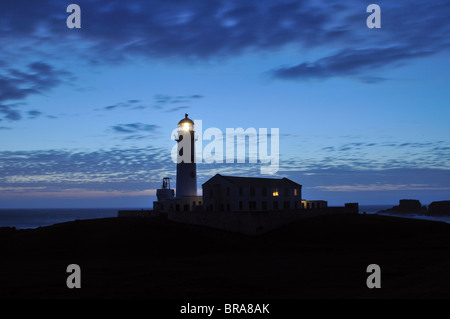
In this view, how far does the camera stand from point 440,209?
193 metres

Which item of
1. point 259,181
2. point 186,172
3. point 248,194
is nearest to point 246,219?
point 248,194

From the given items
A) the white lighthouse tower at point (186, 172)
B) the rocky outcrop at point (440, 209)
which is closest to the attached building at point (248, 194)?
the white lighthouse tower at point (186, 172)

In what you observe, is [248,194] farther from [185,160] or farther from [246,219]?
[185,160]

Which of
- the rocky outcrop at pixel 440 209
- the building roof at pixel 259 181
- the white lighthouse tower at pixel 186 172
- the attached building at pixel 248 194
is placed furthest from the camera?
the rocky outcrop at pixel 440 209

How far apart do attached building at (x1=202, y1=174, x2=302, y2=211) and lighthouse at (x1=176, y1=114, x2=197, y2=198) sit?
4141mm

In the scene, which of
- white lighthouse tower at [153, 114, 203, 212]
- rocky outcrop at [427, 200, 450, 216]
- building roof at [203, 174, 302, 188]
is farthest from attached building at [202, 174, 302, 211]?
rocky outcrop at [427, 200, 450, 216]

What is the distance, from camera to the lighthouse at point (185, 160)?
61.8 m

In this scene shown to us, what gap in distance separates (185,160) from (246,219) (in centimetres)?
1927

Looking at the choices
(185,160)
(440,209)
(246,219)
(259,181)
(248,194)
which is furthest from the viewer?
(440,209)

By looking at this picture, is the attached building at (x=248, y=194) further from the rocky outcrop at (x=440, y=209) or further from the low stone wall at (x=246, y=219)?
the rocky outcrop at (x=440, y=209)

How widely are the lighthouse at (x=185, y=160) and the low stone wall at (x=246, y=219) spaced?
7.57m
